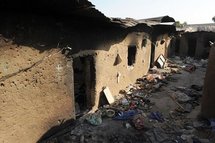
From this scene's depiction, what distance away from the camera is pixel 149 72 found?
43.7 feet

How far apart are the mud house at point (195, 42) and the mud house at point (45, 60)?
43.4ft

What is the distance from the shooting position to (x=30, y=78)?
4961 millimetres

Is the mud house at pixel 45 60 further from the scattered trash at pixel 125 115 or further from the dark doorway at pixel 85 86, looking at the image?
the scattered trash at pixel 125 115

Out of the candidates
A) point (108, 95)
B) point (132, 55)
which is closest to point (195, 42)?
point (132, 55)

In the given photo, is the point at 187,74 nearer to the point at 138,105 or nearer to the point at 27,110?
the point at 138,105

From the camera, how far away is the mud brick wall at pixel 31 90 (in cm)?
448

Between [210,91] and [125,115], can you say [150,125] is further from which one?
[210,91]

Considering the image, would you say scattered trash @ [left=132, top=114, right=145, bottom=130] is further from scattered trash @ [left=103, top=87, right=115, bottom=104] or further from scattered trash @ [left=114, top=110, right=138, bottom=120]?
scattered trash @ [left=103, top=87, right=115, bottom=104]

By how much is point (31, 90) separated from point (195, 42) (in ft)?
60.8

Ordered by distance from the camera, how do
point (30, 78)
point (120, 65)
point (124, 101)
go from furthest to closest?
point (120, 65) < point (124, 101) < point (30, 78)

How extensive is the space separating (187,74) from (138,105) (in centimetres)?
650

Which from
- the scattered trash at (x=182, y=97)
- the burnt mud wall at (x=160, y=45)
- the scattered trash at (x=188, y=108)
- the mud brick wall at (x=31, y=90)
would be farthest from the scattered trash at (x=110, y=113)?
the burnt mud wall at (x=160, y=45)

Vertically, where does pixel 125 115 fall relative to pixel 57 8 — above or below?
below

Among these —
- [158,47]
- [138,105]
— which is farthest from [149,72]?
[138,105]
